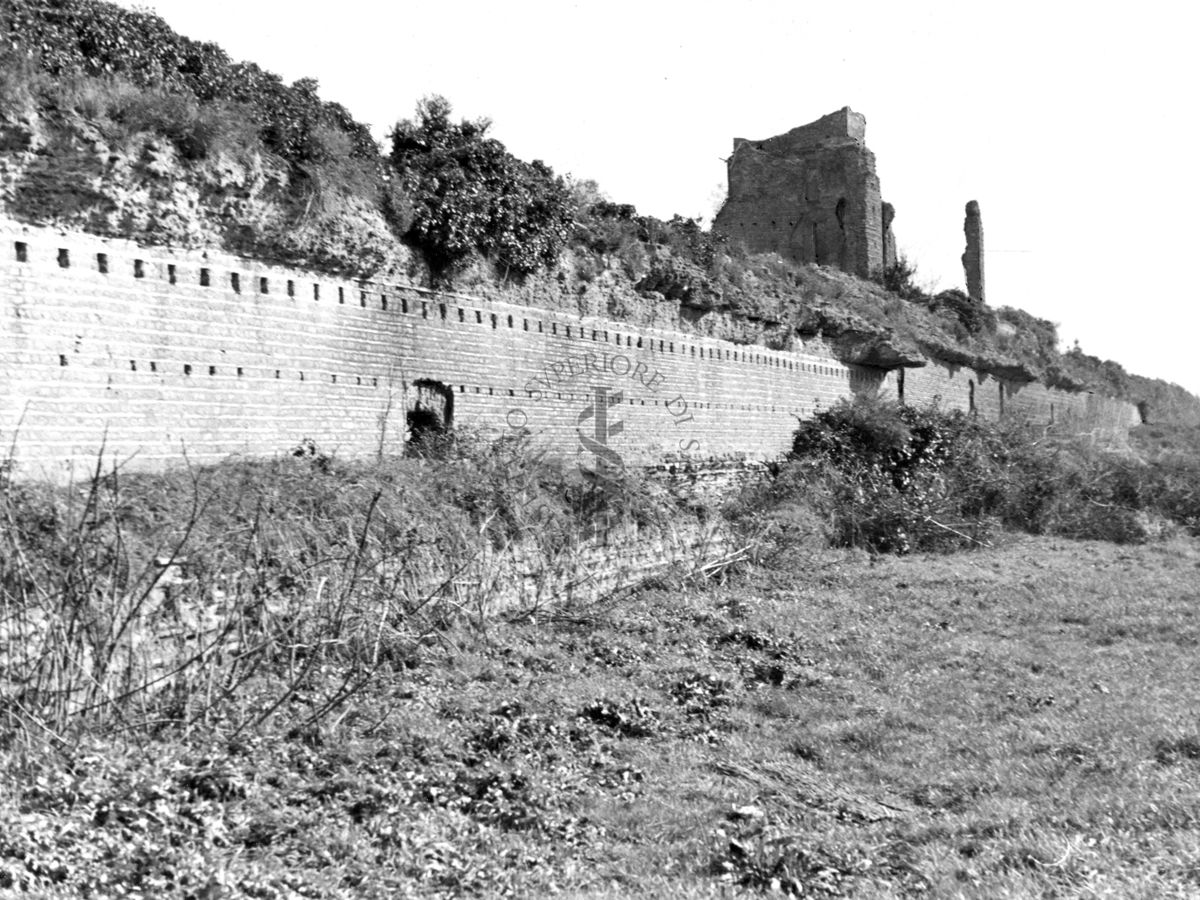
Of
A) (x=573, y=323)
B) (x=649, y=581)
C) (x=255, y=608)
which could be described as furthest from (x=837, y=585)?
(x=255, y=608)

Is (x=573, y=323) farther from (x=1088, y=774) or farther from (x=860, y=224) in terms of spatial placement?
(x=860, y=224)

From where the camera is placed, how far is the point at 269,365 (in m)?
7.11

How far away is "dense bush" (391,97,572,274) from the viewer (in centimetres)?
864

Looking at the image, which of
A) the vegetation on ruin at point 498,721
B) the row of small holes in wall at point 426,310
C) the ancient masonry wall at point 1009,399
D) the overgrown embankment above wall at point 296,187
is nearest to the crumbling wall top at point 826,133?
the ancient masonry wall at point 1009,399

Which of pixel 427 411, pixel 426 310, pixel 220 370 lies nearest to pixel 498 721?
pixel 220 370

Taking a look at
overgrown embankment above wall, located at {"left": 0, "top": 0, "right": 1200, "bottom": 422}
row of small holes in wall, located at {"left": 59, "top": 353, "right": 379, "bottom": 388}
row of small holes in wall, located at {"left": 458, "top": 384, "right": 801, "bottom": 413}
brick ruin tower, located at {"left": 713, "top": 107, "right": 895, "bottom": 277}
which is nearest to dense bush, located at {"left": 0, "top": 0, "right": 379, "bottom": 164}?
overgrown embankment above wall, located at {"left": 0, "top": 0, "right": 1200, "bottom": 422}

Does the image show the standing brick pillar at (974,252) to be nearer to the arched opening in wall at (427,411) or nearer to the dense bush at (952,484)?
the dense bush at (952,484)

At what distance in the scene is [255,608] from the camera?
544cm

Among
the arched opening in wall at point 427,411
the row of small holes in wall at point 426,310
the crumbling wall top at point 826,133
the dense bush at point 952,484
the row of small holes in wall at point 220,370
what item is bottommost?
the dense bush at point 952,484

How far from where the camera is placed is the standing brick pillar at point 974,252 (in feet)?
92.6

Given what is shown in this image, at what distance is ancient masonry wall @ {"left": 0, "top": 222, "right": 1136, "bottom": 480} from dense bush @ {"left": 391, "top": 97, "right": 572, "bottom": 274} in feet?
1.82

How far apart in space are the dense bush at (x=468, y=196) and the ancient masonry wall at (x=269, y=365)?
554 mm

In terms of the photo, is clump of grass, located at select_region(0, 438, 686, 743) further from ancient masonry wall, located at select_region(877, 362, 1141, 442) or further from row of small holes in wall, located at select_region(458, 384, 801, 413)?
ancient masonry wall, located at select_region(877, 362, 1141, 442)

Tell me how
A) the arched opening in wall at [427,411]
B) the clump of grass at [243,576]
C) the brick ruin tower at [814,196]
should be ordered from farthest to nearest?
the brick ruin tower at [814,196] < the arched opening in wall at [427,411] < the clump of grass at [243,576]
